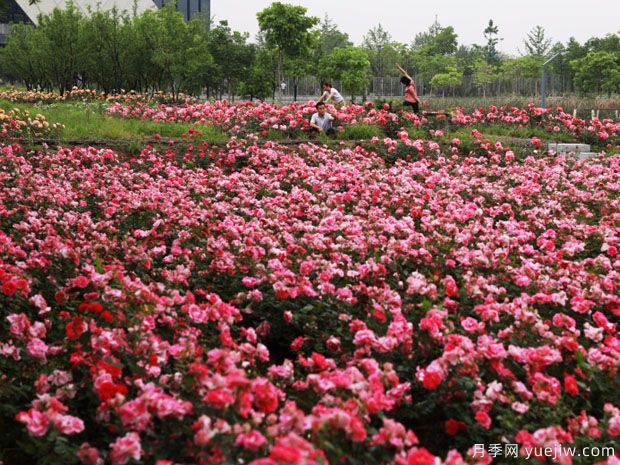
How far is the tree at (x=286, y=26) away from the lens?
91.7ft

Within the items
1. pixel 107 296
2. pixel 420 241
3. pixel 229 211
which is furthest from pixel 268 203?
pixel 107 296

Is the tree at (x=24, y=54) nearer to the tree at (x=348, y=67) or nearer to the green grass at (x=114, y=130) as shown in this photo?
the tree at (x=348, y=67)

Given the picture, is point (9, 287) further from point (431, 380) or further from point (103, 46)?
point (103, 46)

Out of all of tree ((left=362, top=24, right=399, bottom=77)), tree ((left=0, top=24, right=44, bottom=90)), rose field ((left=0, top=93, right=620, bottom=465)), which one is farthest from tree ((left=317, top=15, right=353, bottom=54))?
rose field ((left=0, top=93, right=620, bottom=465))

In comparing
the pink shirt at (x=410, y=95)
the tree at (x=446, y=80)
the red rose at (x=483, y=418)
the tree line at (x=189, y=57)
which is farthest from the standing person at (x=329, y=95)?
the tree at (x=446, y=80)

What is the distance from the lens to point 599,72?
40781 mm

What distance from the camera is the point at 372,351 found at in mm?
2844

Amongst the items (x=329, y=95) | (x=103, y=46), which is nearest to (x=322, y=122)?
(x=329, y=95)

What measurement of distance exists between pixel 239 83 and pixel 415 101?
2198 centimetres

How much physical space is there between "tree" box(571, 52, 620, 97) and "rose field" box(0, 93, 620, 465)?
125 ft

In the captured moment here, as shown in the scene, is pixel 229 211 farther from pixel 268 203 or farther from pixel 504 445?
pixel 504 445

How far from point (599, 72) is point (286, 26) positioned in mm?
23626

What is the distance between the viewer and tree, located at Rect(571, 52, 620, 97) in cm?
4025

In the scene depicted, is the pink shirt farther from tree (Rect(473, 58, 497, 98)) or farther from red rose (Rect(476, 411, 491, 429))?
tree (Rect(473, 58, 497, 98))
